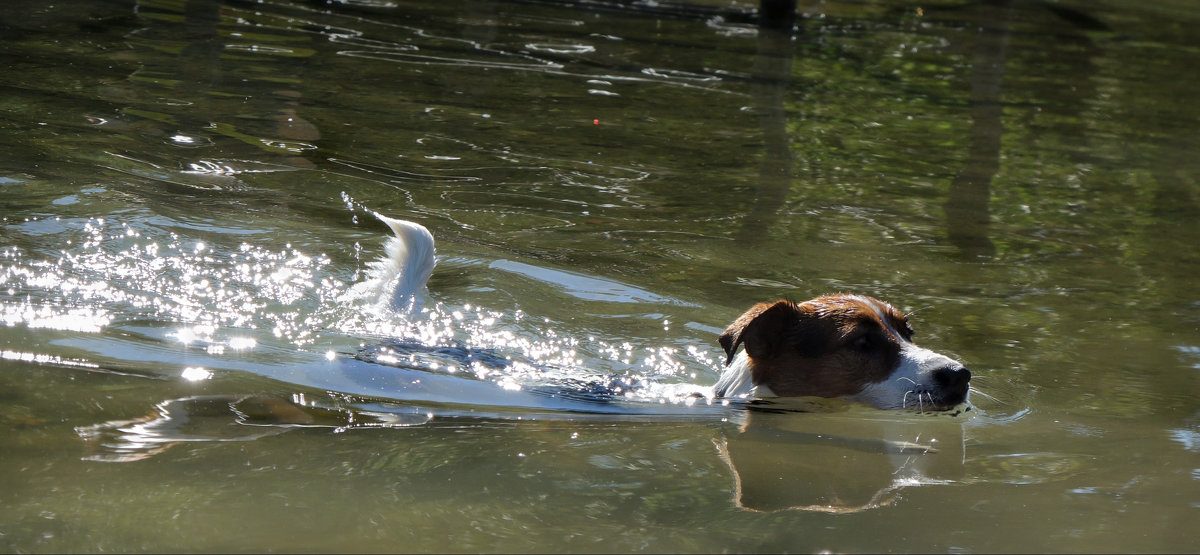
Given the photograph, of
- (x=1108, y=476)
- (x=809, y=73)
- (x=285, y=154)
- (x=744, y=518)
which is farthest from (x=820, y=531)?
(x=809, y=73)

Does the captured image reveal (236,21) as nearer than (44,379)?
No

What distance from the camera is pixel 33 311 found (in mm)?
6086

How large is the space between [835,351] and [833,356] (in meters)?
0.02

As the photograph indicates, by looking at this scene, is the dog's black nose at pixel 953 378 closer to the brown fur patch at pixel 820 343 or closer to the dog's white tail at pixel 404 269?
the brown fur patch at pixel 820 343

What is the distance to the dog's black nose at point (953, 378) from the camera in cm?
521

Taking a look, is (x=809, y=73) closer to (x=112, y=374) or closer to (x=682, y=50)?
(x=682, y=50)

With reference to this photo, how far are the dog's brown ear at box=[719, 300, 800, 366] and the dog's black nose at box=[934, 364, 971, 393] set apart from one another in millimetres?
702

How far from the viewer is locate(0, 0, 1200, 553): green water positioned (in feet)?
13.1

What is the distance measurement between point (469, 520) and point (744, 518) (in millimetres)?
870

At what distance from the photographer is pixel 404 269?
6590mm

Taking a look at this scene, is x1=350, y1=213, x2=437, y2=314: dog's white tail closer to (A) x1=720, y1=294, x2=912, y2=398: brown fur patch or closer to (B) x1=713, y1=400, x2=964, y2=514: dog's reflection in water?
(A) x1=720, y1=294, x2=912, y2=398: brown fur patch

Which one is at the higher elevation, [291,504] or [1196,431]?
[291,504]

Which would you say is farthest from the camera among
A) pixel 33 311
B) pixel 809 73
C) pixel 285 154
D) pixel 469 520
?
pixel 809 73

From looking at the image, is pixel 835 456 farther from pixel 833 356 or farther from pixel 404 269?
pixel 404 269
